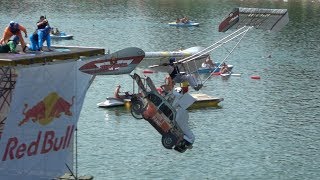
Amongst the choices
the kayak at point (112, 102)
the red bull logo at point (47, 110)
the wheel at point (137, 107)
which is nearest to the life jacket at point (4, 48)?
the red bull logo at point (47, 110)

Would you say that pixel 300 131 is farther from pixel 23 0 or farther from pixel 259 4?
pixel 23 0

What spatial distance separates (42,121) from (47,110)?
50 cm

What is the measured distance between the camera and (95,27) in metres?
138

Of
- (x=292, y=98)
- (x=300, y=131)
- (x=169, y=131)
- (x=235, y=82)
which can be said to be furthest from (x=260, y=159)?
(x=235, y=82)

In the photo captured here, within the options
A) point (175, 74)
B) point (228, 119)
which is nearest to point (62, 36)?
point (228, 119)

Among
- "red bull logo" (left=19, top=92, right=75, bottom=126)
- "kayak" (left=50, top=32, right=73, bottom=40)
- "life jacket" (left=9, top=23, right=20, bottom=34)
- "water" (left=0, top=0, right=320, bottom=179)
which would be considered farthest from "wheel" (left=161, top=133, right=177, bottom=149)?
"kayak" (left=50, top=32, right=73, bottom=40)

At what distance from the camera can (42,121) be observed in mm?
37750

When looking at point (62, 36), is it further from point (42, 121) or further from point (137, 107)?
point (42, 121)

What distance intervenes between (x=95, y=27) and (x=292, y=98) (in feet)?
200

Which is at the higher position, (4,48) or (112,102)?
(4,48)

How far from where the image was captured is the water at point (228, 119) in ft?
190

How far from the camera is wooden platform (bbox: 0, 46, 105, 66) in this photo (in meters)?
35.3

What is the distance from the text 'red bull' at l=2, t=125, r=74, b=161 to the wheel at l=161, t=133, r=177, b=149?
692 centimetres

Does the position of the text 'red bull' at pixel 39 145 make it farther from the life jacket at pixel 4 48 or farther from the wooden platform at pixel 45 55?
the life jacket at pixel 4 48
